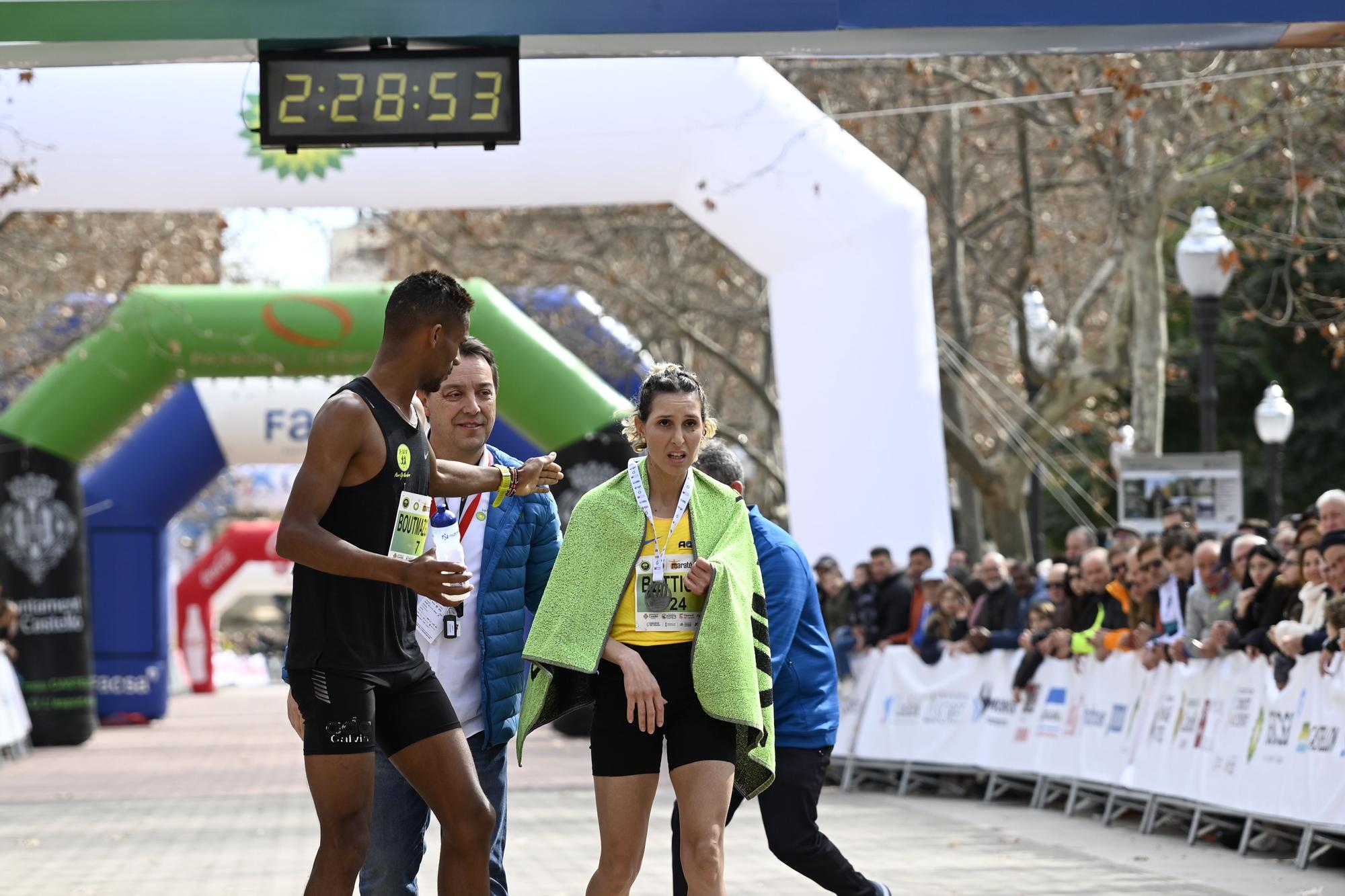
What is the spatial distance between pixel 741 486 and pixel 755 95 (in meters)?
8.92

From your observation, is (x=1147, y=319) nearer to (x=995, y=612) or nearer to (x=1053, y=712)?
(x=995, y=612)

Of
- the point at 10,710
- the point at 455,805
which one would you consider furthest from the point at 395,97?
the point at 10,710

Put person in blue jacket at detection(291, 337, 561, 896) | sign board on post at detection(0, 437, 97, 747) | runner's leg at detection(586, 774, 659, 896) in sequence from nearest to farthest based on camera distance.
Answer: runner's leg at detection(586, 774, 659, 896) → person in blue jacket at detection(291, 337, 561, 896) → sign board on post at detection(0, 437, 97, 747)

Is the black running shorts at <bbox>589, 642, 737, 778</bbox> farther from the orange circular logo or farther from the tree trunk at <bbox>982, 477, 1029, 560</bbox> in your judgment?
the tree trunk at <bbox>982, 477, 1029, 560</bbox>

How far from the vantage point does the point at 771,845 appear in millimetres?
6879

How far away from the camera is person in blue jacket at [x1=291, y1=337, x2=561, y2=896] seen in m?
5.96

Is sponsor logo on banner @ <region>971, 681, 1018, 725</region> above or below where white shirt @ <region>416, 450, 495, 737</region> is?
below

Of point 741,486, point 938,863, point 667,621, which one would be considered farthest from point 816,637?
point 938,863

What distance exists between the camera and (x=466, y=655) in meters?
6.06

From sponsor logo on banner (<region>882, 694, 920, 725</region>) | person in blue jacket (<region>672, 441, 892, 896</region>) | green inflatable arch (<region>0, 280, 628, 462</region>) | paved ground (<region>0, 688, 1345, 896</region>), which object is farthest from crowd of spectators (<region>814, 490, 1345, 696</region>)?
green inflatable arch (<region>0, 280, 628, 462</region>)

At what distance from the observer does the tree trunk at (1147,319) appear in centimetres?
1817

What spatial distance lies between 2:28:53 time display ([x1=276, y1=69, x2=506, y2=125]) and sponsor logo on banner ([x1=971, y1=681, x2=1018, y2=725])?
6966mm

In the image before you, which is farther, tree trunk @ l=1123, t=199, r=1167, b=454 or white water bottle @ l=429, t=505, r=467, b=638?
tree trunk @ l=1123, t=199, r=1167, b=454

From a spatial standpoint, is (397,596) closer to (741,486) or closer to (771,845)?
(741,486)
